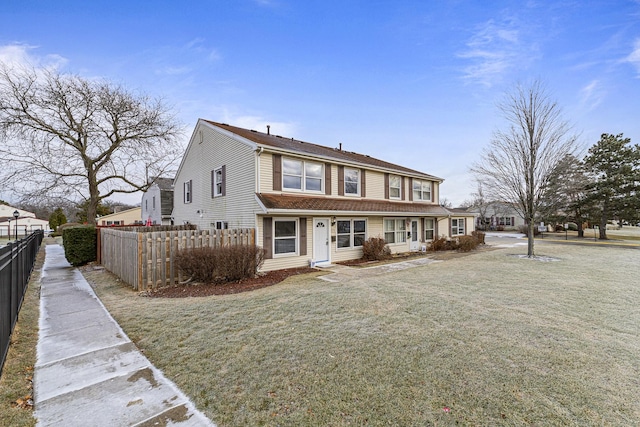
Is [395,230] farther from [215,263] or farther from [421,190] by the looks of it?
[215,263]

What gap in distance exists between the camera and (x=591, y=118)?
544 inches

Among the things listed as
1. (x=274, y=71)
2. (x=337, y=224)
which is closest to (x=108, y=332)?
(x=337, y=224)

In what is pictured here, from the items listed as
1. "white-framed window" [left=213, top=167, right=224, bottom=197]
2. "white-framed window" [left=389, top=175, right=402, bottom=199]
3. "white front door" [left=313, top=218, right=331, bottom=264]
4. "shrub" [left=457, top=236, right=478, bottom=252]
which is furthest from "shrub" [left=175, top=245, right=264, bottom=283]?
"shrub" [left=457, top=236, right=478, bottom=252]

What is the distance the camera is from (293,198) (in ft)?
37.6

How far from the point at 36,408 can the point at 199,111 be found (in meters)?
18.5

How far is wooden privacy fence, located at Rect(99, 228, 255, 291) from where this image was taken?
308 inches

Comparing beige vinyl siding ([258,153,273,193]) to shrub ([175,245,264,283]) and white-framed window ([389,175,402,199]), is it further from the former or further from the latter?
white-framed window ([389,175,402,199])

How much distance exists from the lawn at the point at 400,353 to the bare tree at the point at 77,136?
1993 centimetres

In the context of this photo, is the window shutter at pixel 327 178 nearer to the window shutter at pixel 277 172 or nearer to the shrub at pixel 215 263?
the window shutter at pixel 277 172

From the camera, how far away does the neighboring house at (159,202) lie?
22.0m

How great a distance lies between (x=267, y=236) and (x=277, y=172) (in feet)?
8.78

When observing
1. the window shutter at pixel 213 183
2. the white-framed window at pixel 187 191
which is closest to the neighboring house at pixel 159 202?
the white-framed window at pixel 187 191

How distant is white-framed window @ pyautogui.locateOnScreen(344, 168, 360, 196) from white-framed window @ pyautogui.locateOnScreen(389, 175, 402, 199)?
2.89 m

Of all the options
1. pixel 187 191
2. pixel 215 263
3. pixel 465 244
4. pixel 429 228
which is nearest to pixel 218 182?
pixel 187 191
